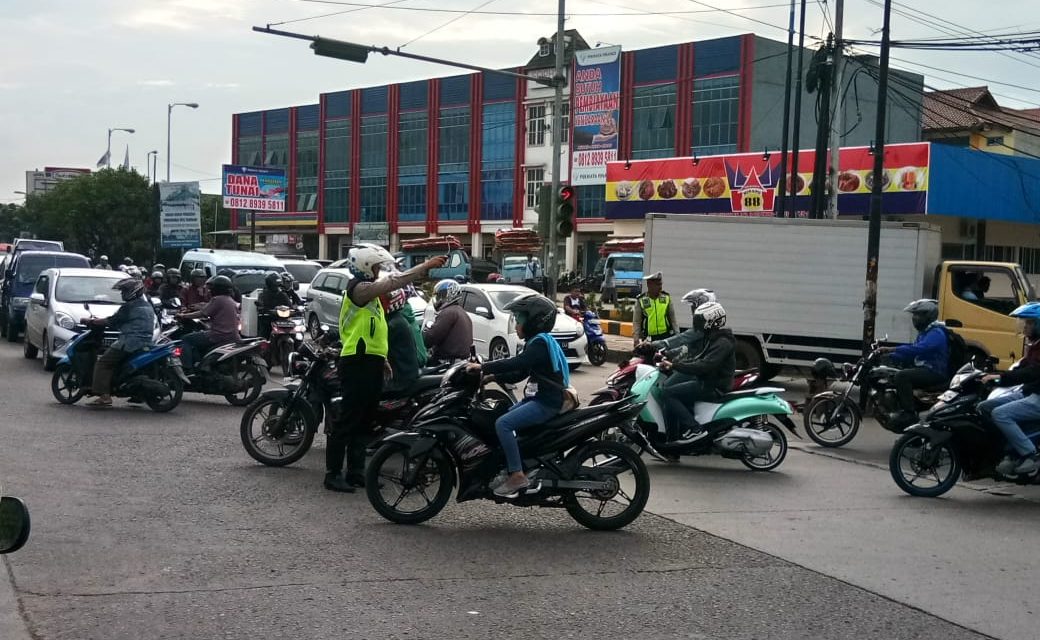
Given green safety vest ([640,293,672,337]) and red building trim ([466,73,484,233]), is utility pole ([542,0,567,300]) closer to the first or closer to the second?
green safety vest ([640,293,672,337])

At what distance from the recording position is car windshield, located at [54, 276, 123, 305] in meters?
17.8

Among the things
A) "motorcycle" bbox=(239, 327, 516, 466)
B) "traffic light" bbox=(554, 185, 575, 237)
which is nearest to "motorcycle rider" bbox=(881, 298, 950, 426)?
"motorcycle" bbox=(239, 327, 516, 466)

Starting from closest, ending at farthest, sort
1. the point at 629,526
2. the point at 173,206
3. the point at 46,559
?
the point at 46,559, the point at 629,526, the point at 173,206

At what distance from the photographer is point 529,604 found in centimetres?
594

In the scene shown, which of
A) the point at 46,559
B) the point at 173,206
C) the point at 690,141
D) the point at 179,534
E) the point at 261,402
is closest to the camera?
the point at 46,559

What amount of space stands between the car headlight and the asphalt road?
7290 mm

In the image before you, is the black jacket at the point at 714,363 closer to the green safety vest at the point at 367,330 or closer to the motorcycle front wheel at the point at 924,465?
the motorcycle front wheel at the point at 924,465

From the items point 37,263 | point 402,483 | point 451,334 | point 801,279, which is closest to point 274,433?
point 451,334

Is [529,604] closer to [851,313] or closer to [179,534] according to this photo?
[179,534]

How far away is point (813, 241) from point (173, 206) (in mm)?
35837

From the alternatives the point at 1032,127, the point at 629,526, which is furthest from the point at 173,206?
the point at 1032,127

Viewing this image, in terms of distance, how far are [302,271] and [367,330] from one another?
71.7ft

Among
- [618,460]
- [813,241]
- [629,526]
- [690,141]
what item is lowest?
[629,526]

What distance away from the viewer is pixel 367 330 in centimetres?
865
